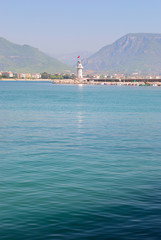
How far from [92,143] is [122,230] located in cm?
1891

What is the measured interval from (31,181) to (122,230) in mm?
7601

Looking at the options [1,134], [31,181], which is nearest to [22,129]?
[1,134]

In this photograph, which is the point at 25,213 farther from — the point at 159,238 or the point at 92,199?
the point at 159,238

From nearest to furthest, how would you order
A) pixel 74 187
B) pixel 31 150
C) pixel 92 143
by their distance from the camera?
pixel 74 187 → pixel 31 150 → pixel 92 143

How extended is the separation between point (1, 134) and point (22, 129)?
159 inches

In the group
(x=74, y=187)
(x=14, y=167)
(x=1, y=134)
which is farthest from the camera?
(x=1, y=134)

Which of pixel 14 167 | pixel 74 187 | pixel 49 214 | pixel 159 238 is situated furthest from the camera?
pixel 14 167

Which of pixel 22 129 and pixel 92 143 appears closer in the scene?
pixel 92 143

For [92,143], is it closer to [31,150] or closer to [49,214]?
[31,150]

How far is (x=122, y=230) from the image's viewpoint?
1334cm

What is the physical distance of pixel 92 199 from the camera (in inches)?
663

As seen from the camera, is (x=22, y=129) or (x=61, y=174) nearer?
(x=61, y=174)

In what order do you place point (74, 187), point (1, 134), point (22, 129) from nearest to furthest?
point (74, 187)
point (1, 134)
point (22, 129)

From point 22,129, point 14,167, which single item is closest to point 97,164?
point 14,167
